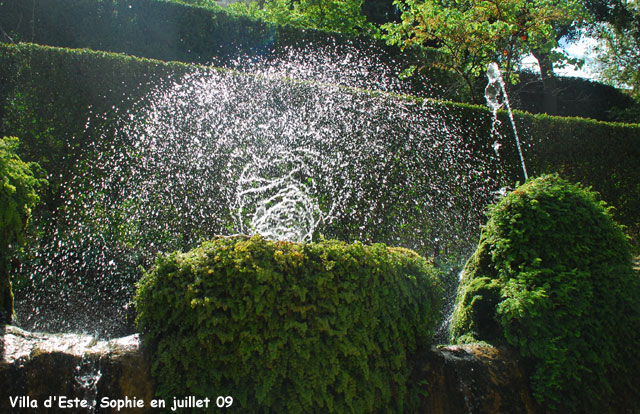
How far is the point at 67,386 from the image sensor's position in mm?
2084

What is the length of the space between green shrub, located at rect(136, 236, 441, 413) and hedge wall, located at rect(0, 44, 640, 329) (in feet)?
9.32

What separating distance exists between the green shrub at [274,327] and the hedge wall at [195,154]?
284 cm

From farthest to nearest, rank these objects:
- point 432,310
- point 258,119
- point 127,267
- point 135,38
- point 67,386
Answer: point 135,38, point 258,119, point 127,267, point 432,310, point 67,386

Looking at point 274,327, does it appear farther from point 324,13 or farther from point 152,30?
point 324,13

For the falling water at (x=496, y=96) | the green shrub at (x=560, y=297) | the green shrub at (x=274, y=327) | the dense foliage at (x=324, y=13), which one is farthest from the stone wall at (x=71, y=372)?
the dense foliage at (x=324, y=13)

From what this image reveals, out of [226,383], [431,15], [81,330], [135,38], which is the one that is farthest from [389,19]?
[226,383]

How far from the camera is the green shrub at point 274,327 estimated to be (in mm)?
2143

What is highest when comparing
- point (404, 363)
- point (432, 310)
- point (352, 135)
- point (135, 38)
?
point (135, 38)

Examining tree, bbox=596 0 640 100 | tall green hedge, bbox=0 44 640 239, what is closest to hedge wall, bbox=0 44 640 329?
tall green hedge, bbox=0 44 640 239

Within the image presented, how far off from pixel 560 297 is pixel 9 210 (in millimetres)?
3482

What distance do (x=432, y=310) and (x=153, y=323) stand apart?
1639 mm

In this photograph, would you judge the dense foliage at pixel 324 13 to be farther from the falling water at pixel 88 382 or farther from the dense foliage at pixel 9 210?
the falling water at pixel 88 382

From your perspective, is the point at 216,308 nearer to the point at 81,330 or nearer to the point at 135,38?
the point at 81,330

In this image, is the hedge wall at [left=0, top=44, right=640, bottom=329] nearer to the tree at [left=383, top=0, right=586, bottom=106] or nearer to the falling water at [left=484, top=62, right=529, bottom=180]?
the falling water at [left=484, top=62, right=529, bottom=180]
